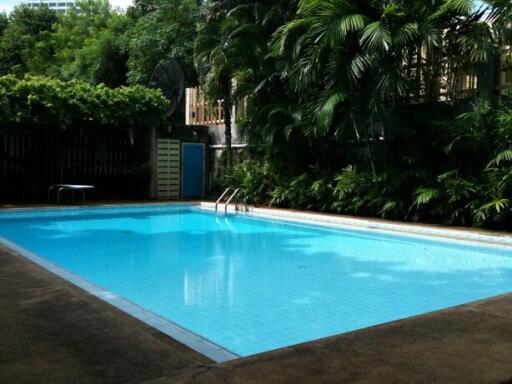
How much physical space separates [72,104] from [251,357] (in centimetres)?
1157

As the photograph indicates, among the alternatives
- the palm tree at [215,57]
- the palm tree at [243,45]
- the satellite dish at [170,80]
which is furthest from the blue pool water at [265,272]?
the satellite dish at [170,80]

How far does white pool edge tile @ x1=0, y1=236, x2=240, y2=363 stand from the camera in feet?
10.6

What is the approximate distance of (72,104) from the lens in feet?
43.1

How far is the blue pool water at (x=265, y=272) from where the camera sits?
454cm

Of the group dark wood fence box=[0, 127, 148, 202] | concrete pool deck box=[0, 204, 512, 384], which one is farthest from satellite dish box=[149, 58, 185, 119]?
concrete pool deck box=[0, 204, 512, 384]

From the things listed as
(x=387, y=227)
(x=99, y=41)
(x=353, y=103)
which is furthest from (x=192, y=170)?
(x=99, y=41)

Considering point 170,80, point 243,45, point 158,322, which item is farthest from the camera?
point 170,80

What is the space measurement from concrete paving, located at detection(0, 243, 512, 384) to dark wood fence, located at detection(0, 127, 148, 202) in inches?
416

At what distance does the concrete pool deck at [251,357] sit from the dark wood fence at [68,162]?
414 inches

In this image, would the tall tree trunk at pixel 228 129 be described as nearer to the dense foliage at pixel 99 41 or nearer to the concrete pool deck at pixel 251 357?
the dense foliage at pixel 99 41

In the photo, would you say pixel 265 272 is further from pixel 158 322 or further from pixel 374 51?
pixel 374 51

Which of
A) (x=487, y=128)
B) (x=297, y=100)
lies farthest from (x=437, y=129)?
(x=297, y=100)

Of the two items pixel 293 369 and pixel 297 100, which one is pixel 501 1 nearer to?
pixel 297 100

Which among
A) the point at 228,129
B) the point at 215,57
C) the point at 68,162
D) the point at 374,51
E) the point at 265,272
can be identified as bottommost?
the point at 265,272
